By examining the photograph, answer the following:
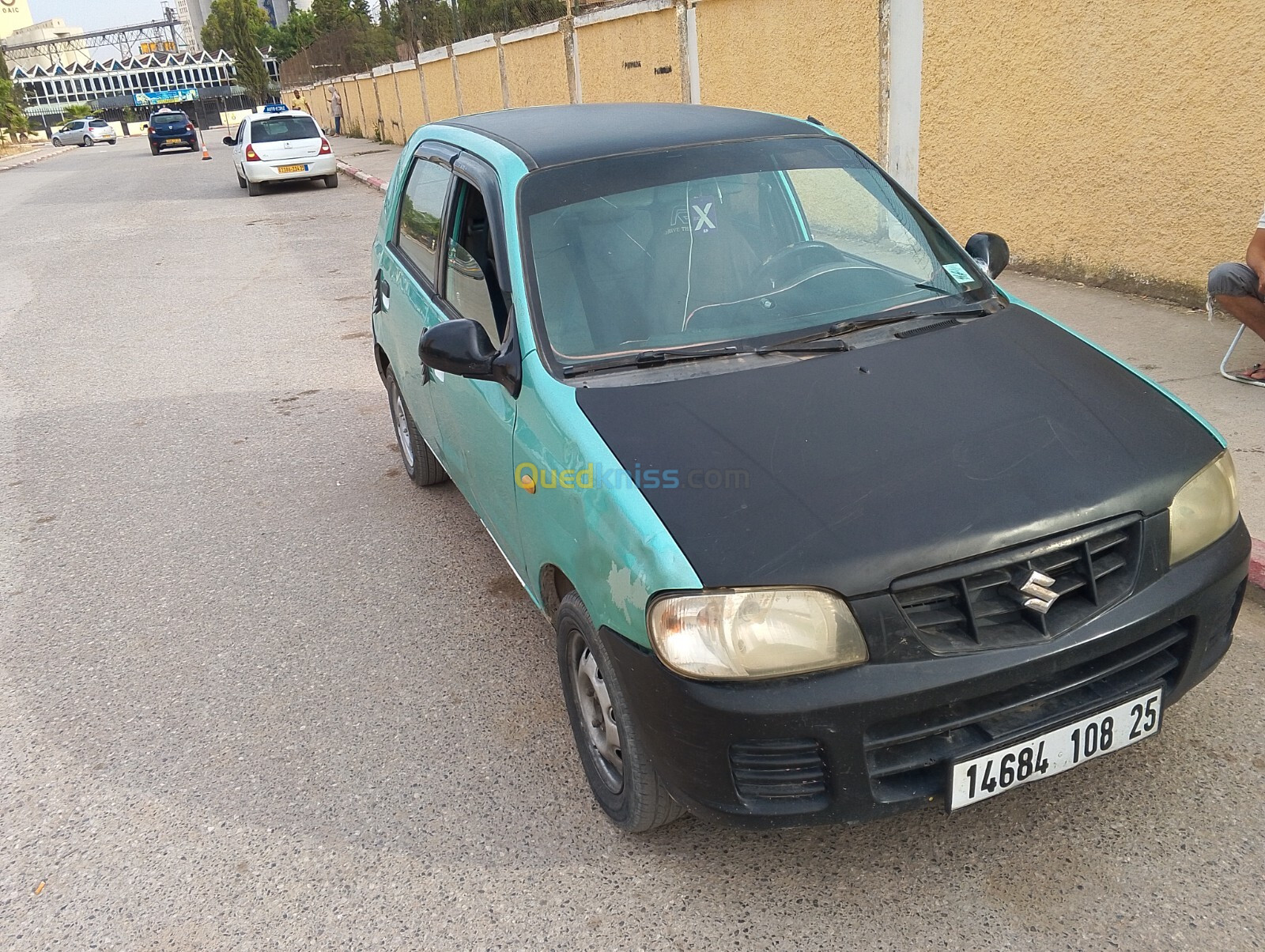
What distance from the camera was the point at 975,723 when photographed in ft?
7.34

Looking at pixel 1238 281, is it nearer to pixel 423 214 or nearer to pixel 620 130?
pixel 620 130

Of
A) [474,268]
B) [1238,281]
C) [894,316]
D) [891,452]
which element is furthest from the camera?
[1238,281]

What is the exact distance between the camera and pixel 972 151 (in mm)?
7848

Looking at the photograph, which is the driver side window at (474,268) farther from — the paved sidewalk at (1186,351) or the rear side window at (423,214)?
the paved sidewalk at (1186,351)

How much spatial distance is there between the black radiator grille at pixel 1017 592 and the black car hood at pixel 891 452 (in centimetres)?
4

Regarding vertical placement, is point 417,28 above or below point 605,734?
above

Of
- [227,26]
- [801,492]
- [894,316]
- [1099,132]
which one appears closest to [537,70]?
[1099,132]

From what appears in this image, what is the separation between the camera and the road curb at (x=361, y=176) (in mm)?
19359

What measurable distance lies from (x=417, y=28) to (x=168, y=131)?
17.0m

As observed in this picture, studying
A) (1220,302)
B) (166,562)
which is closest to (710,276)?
(166,562)

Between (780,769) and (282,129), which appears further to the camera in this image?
(282,129)

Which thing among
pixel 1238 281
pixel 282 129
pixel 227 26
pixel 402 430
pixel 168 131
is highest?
pixel 227 26

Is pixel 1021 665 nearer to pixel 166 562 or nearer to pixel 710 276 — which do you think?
pixel 710 276

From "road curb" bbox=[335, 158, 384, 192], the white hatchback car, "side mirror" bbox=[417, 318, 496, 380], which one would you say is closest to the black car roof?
"side mirror" bbox=[417, 318, 496, 380]
